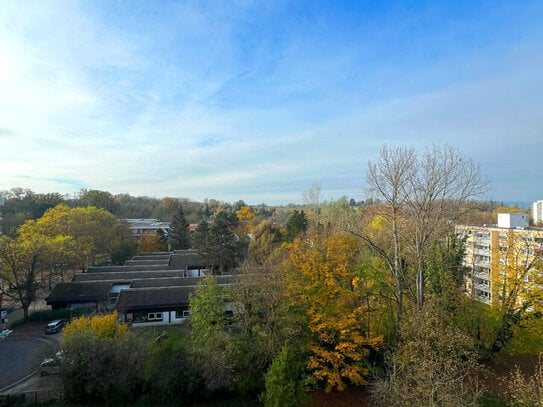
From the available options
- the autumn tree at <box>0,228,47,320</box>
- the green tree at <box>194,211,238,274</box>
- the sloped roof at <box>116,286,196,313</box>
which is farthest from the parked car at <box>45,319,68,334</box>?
the green tree at <box>194,211,238,274</box>

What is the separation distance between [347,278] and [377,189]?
4696 mm

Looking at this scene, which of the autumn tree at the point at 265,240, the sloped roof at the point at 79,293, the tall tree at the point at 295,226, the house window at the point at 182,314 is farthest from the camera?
the tall tree at the point at 295,226

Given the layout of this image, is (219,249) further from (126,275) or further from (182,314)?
(182,314)

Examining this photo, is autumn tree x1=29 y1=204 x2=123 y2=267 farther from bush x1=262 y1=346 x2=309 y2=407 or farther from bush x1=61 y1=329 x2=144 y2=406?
bush x1=262 y1=346 x2=309 y2=407

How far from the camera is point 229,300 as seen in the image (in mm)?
17000

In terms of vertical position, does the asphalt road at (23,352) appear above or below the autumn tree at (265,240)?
below

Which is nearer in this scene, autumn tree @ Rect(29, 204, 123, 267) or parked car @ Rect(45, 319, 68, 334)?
parked car @ Rect(45, 319, 68, 334)

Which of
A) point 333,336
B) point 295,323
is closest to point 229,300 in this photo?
point 295,323

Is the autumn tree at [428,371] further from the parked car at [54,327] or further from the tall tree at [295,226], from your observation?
the tall tree at [295,226]

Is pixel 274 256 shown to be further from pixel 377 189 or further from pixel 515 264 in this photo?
pixel 515 264

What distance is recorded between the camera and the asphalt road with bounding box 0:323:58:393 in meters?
15.9

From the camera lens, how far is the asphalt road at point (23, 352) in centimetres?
1593

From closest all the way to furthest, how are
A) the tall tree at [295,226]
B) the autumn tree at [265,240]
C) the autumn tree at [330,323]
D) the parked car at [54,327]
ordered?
the autumn tree at [330,323] → the parked car at [54,327] → the autumn tree at [265,240] → the tall tree at [295,226]

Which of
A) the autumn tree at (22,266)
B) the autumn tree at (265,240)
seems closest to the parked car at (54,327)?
the autumn tree at (22,266)
